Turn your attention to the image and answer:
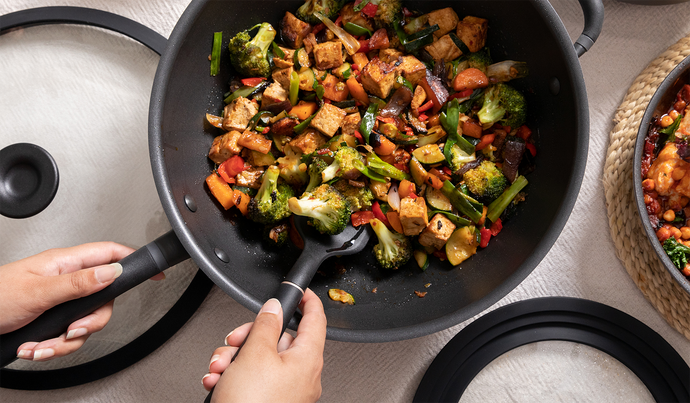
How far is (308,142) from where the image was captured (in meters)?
1.79

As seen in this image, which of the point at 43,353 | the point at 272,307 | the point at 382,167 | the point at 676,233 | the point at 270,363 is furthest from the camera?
the point at 676,233

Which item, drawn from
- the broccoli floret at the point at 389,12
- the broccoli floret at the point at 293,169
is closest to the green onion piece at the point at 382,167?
the broccoli floret at the point at 293,169

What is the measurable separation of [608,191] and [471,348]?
969 mm

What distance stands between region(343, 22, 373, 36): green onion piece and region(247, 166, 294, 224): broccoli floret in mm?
698

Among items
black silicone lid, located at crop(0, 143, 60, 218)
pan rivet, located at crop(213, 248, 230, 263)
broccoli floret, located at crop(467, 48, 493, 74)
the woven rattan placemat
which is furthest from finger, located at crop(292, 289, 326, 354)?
the woven rattan placemat

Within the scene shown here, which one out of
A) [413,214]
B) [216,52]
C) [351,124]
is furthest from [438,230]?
[216,52]

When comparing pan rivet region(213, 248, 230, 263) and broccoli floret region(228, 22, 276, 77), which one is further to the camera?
broccoli floret region(228, 22, 276, 77)

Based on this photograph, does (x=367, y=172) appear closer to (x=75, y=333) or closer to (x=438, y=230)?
(x=438, y=230)

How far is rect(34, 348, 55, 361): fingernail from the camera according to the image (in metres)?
1.50

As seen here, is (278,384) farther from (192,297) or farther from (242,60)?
(242,60)

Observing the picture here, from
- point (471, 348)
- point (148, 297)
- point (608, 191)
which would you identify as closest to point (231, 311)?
point (148, 297)

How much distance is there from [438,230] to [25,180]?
1.64 m

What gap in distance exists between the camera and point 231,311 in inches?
78.1

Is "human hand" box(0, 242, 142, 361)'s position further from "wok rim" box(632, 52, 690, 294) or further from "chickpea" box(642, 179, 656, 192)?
"chickpea" box(642, 179, 656, 192)
